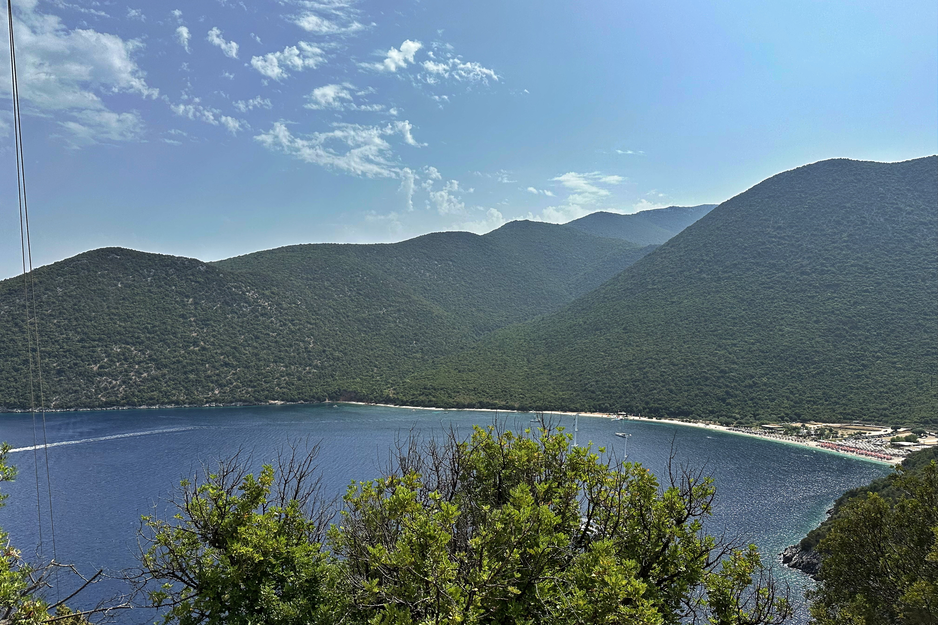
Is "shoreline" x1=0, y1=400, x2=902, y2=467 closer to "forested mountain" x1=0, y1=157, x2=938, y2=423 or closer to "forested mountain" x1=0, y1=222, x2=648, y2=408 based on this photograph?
"forested mountain" x1=0, y1=222, x2=648, y2=408

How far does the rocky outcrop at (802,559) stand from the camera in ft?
86.4

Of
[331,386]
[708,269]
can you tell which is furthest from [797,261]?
[331,386]

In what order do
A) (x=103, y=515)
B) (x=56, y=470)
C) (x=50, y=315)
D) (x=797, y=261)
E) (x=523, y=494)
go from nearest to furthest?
(x=523, y=494), (x=103, y=515), (x=56, y=470), (x=50, y=315), (x=797, y=261)

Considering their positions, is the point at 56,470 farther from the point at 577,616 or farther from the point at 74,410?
the point at 577,616

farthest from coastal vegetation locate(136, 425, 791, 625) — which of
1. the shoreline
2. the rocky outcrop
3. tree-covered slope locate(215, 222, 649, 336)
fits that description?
tree-covered slope locate(215, 222, 649, 336)

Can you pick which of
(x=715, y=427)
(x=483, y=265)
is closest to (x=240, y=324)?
(x=483, y=265)

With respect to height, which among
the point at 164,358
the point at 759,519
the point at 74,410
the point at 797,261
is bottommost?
the point at 759,519

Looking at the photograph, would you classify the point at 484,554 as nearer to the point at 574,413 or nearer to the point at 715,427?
the point at 715,427

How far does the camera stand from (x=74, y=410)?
68250 mm

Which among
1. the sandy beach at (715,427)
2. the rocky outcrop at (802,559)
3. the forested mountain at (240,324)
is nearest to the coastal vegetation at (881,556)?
the rocky outcrop at (802,559)

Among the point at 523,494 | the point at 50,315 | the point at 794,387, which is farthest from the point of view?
the point at 50,315

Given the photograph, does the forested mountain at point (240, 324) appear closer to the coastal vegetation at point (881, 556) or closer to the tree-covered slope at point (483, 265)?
the tree-covered slope at point (483, 265)

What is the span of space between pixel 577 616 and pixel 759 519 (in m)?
39.6

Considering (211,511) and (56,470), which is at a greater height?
(211,511)
